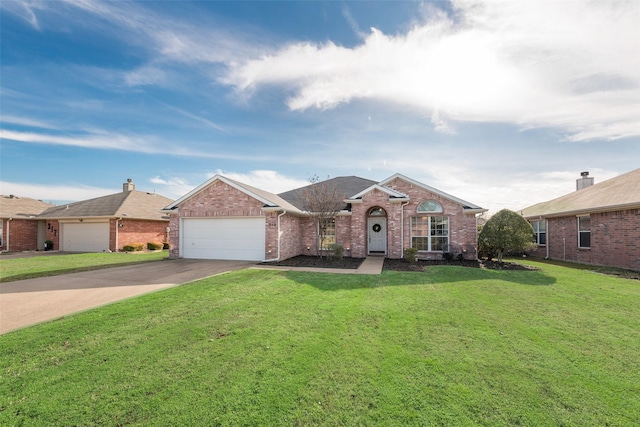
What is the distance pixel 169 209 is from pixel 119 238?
814 centimetres

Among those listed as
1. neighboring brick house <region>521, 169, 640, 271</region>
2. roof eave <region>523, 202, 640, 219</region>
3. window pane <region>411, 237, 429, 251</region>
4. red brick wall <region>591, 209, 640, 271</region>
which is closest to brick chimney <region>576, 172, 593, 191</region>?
neighboring brick house <region>521, 169, 640, 271</region>

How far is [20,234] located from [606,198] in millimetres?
40068

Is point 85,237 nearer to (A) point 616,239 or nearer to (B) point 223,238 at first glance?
(B) point 223,238

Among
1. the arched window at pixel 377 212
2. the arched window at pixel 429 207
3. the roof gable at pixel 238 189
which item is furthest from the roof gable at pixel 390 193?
the roof gable at pixel 238 189

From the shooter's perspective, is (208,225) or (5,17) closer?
(5,17)

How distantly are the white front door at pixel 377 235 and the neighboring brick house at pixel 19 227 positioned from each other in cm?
2696

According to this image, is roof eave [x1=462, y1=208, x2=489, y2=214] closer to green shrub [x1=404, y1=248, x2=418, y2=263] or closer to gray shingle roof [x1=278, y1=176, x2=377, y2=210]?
green shrub [x1=404, y1=248, x2=418, y2=263]

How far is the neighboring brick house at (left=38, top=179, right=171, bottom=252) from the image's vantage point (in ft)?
64.8

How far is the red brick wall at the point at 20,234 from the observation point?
20.4 m

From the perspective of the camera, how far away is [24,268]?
11727 mm

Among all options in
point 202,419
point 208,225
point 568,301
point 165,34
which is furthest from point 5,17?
point 568,301

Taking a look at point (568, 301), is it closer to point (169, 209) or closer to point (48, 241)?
point (169, 209)

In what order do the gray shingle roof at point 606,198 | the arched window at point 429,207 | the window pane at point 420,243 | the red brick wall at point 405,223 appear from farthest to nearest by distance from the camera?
the window pane at point 420,243 < the arched window at point 429,207 < the red brick wall at point 405,223 < the gray shingle roof at point 606,198

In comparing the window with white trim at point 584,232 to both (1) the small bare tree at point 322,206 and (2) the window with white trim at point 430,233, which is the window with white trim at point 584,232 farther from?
(1) the small bare tree at point 322,206
